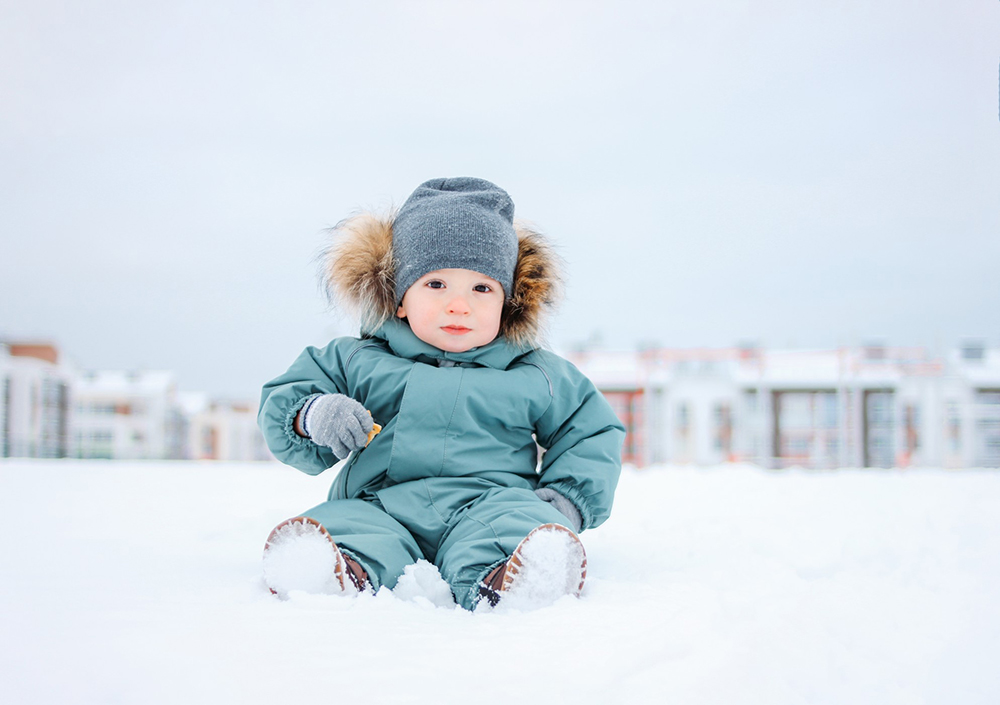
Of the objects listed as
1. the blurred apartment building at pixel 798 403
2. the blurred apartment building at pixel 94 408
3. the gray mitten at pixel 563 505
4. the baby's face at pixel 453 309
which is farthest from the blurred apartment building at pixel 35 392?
the gray mitten at pixel 563 505

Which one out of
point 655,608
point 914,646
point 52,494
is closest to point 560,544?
point 655,608

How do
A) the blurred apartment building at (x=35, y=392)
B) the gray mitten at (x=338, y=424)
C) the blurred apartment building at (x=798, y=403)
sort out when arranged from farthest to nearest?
the blurred apartment building at (x=35, y=392)
the blurred apartment building at (x=798, y=403)
the gray mitten at (x=338, y=424)

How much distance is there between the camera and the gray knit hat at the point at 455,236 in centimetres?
116

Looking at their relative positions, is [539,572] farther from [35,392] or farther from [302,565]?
[35,392]

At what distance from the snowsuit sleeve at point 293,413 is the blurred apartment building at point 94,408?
44.6 feet

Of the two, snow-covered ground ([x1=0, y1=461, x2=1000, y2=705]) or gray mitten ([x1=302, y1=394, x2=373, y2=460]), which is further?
gray mitten ([x1=302, y1=394, x2=373, y2=460])

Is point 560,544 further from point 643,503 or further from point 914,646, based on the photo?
point 643,503

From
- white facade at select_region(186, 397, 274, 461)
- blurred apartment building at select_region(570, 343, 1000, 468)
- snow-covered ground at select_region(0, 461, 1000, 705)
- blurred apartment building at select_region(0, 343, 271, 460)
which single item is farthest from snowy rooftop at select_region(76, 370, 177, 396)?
snow-covered ground at select_region(0, 461, 1000, 705)

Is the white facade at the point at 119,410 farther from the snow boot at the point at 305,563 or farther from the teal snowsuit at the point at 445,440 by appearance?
the snow boot at the point at 305,563

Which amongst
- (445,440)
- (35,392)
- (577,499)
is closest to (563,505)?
(577,499)

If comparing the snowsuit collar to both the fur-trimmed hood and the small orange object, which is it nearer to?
the fur-trimmed hood

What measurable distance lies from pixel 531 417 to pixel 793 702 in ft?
2.09

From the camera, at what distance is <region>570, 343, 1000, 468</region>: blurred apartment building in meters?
12.8

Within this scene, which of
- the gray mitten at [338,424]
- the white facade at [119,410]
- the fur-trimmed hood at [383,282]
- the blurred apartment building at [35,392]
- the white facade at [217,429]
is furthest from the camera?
the white facade at [217,429]
